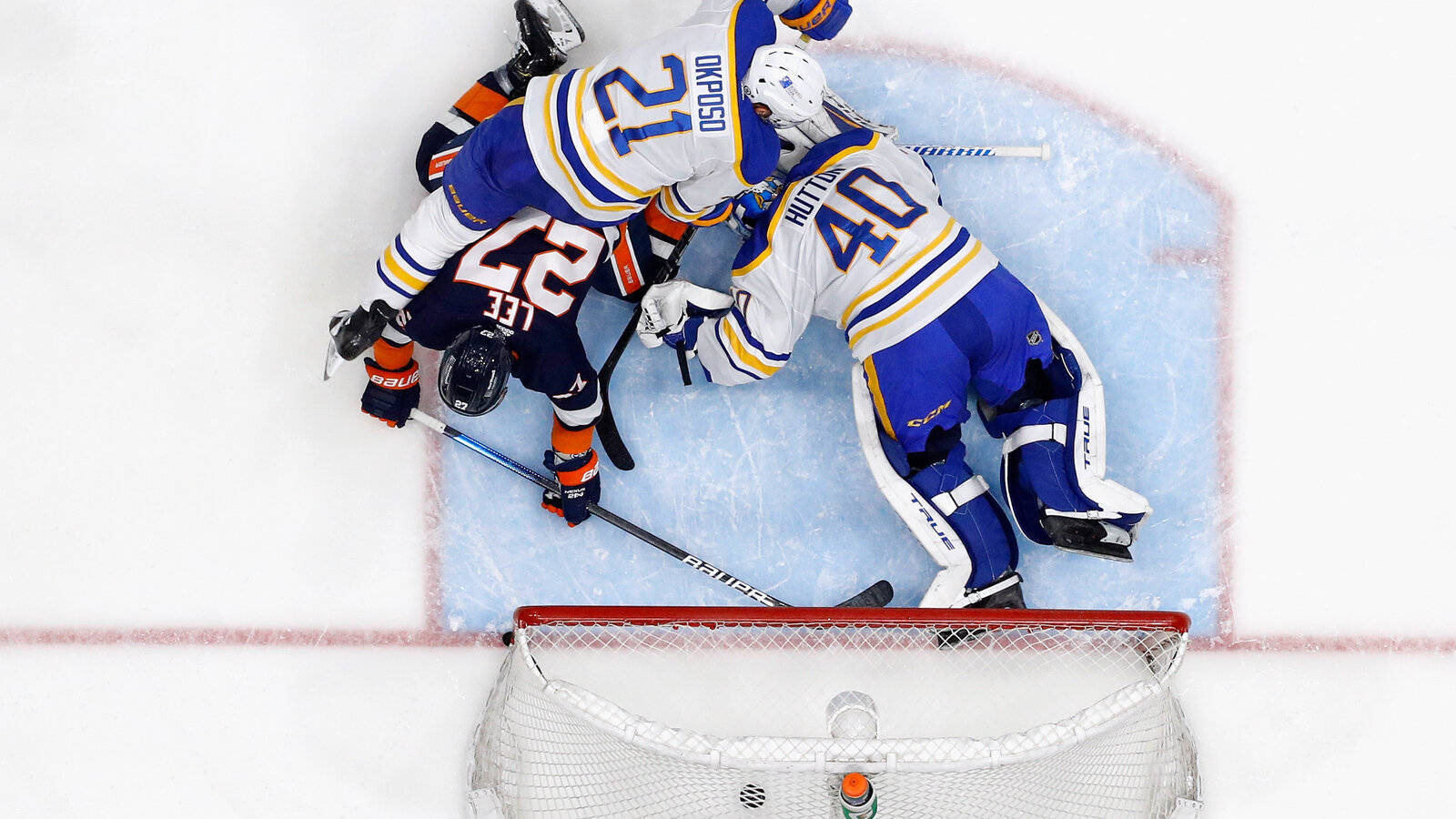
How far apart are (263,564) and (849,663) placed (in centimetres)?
187

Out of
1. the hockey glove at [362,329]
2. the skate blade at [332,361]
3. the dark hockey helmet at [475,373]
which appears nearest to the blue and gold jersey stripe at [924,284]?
the dark hockey helmet at [475,373]

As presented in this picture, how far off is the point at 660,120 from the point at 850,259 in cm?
64

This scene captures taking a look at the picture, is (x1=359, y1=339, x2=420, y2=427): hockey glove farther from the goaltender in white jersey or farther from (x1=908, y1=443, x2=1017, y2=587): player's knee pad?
(x1=908, y1=443, x2=1017, y2=587): player's knee pad

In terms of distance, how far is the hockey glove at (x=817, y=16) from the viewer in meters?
3.07

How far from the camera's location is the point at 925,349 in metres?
3.11

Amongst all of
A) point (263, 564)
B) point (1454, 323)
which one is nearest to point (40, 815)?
point (263, 564)

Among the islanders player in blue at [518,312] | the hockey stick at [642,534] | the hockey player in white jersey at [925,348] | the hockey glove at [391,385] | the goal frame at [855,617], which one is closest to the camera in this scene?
the goal frame at [855,617]

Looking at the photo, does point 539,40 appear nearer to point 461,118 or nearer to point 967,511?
point 461,118

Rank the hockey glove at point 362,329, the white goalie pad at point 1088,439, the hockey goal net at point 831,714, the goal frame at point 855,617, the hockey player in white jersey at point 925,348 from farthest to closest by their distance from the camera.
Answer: the white goalie pad at point 1088,439 < the hockey glove at point 362,329 < the hockey player in white jersey at point 925,348 < the goal frame at point 855,617 < the hockey goal net at point 831,714

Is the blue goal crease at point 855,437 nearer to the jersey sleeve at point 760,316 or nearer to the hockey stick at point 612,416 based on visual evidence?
the hockey stick at point 612,416

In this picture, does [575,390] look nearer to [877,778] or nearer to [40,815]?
[877,778]

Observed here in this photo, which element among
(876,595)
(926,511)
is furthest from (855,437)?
(876,595)

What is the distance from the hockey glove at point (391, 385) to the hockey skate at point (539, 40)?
87cm

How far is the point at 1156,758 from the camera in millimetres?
3094
